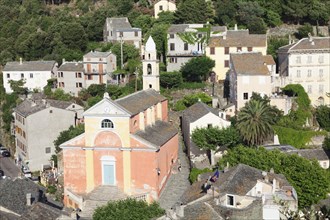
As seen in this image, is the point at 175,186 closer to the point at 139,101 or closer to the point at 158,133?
the point at 158,133

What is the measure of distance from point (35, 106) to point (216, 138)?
2312 cm

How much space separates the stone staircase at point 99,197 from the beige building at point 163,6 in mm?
45088

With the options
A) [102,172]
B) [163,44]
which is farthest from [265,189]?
[163,44]

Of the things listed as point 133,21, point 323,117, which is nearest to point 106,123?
point 323,117

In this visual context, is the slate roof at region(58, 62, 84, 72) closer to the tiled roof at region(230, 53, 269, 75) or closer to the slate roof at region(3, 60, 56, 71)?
the slate roof at region(3, 60, 56, 71)

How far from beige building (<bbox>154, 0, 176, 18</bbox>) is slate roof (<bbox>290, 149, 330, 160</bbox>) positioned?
4212 centimetres

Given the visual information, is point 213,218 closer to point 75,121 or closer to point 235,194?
point 235,194

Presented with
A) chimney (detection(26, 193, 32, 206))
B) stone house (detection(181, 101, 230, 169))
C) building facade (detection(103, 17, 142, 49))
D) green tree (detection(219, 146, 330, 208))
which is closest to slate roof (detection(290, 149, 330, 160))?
green tree (detection(219, 146, 330, 208))

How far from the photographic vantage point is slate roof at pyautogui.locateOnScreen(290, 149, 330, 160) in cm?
4762

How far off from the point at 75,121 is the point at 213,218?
38764 millimetres

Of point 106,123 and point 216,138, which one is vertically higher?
point 106,123

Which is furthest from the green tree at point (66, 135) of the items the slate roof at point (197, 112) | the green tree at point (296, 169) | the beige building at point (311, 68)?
the beige building at point (311, 68)

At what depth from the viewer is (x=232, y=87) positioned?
198 ft

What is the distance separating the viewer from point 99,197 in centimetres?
4406
